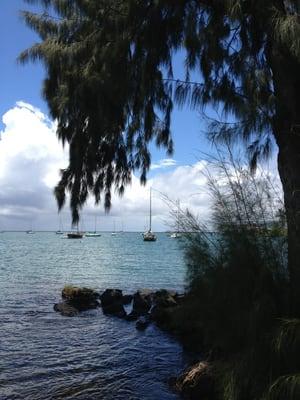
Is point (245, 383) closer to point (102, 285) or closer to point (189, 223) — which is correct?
point (189, 223)

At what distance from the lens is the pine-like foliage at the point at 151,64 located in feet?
22.7

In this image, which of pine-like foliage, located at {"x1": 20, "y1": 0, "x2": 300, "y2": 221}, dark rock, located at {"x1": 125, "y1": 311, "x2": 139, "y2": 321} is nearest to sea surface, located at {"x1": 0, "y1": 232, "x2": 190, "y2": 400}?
dark rock, located at {"x1": 125, "y1": 311, "x2": 139, "y2": 321}

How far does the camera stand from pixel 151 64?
7.89 meters

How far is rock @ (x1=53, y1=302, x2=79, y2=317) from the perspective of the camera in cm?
1764

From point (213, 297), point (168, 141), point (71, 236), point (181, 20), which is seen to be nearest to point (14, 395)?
point (213, 297)

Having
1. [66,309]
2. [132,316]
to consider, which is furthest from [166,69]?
[66,309]

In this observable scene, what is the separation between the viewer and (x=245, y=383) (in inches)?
231

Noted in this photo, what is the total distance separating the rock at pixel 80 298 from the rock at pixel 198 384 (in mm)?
10834

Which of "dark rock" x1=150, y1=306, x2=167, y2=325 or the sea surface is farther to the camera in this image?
"dark rock" x1=150, y1=306, x2=167, y2=325

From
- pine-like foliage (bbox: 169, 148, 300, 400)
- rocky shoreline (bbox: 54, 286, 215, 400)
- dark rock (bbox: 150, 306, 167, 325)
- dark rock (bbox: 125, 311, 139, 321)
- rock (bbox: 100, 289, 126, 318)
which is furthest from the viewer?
rock (bbox: 100, 289, 126, 318)

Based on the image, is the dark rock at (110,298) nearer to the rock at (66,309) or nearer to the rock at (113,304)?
the rock at (113,304)

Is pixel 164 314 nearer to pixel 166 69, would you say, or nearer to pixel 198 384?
pixel 198 384

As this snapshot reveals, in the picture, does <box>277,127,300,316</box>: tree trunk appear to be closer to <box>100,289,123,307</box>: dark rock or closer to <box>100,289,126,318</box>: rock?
<box>100,289,126,318</box>: rock

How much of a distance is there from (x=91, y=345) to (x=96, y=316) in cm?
488
